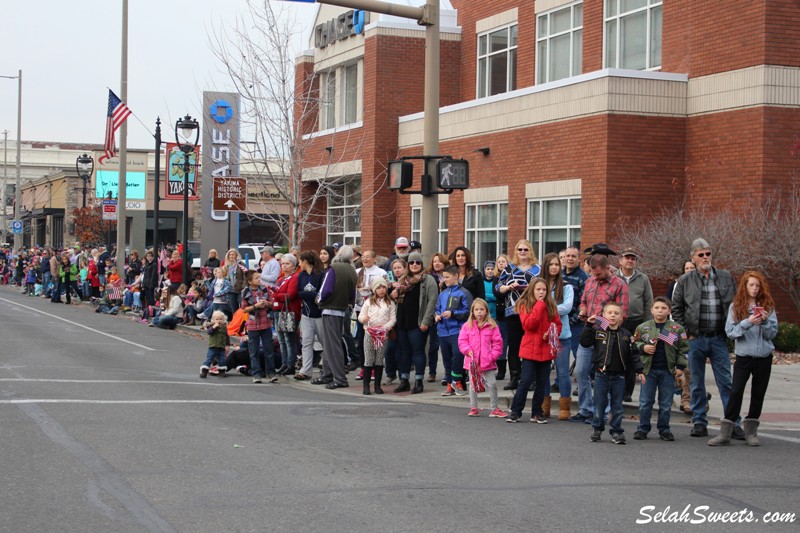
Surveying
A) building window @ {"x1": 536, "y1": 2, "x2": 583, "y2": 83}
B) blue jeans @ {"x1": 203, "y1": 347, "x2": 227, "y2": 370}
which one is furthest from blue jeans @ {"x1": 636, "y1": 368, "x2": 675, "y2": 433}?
building window @ {"x1": 536, "y1": 2, "x2": 583, "y2": 83}

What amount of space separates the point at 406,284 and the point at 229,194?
32.2ft

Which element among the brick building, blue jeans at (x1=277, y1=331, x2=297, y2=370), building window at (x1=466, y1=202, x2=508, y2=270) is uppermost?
the brick building

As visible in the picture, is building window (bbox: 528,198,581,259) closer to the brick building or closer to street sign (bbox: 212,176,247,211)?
the brick building

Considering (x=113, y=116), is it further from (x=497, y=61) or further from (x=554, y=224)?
(x=554, y=224)

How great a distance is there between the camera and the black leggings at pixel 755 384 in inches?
422

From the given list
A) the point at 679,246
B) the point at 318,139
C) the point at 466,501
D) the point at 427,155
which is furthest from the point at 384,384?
the point at 318,139

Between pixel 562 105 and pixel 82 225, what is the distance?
41.4 metres

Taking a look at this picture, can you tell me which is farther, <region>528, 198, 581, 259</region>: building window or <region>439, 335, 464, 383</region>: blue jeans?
<region>528, 198, 581, 259</region>: building window

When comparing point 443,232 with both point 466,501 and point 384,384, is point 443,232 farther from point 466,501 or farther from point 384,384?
point 466,501

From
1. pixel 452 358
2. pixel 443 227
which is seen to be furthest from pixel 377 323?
pixel 443 227

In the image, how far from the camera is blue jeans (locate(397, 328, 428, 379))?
1469cm

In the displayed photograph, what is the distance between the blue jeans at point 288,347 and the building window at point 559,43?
12.0 metres

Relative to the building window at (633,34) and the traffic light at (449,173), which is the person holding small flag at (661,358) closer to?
the traffic light at (449,173)

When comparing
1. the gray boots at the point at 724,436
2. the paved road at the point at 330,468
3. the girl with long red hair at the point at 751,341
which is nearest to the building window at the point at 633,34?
the paved road at the point at 330,468
